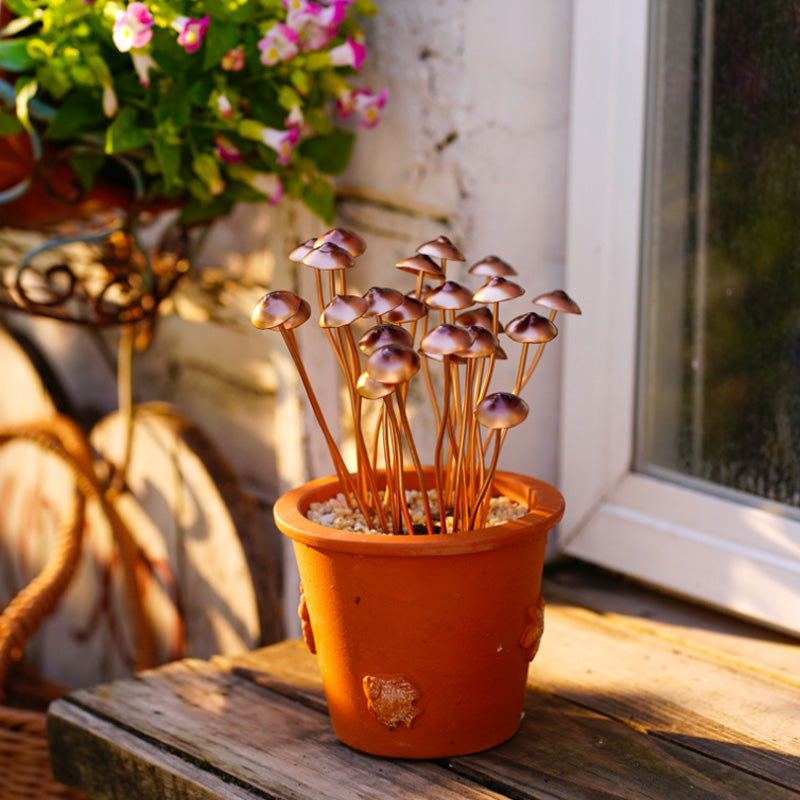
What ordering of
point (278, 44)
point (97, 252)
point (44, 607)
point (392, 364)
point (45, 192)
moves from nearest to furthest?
point (392, 364) < point (278, 44) < point (45, 192) < point (44, 607) < point (97, 252)

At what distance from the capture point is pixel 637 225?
122 centimetres

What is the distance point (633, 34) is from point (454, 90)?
0.22 m

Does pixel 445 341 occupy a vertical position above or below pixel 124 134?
below

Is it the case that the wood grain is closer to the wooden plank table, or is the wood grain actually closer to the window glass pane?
the wooden plank table

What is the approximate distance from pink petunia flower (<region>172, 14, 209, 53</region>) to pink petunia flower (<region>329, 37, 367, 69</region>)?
0.16m

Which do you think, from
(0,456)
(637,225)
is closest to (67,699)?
(637,225)

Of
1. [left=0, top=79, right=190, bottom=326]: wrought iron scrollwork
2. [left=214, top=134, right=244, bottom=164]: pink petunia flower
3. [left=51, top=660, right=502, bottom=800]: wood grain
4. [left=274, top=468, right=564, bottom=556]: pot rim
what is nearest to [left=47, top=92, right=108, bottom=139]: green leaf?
[left=0, top=79, right=190, bottom=326]: wrought iron scrollwork

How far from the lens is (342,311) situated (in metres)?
0.78

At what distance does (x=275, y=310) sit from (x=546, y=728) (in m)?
0.48

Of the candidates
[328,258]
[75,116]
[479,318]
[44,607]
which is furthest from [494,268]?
[44,607]

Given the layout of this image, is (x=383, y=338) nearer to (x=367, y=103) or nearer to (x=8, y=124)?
(x=367, y=103)

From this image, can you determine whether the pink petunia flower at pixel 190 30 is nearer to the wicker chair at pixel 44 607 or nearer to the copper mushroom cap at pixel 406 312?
the copper mushroom cap at pixel 406 312

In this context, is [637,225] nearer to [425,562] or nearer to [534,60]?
[534,60]

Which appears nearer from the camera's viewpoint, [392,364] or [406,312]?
[392,364]
